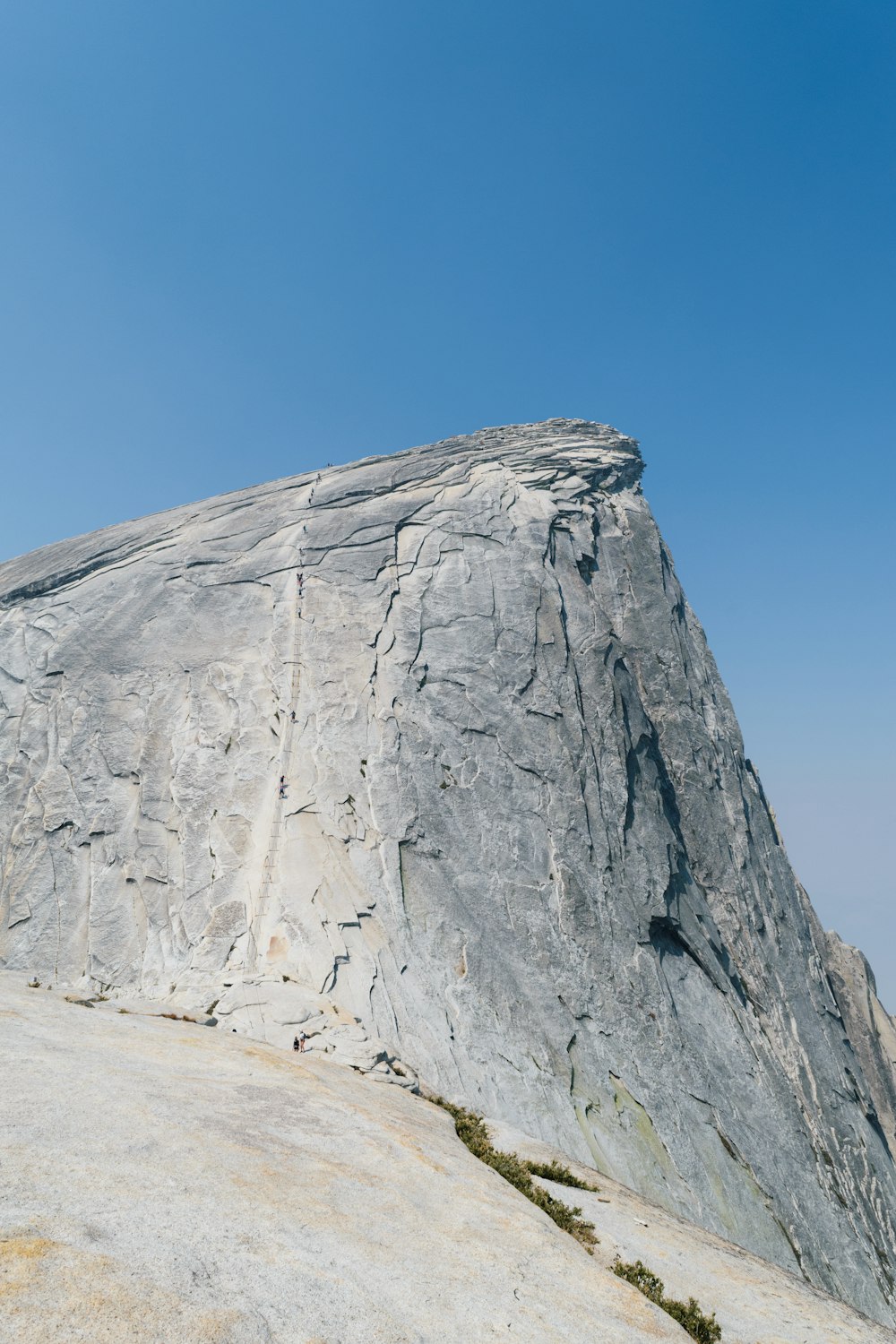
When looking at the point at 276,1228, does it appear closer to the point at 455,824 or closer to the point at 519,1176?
the point at 519,1176

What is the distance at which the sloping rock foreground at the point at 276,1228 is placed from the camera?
7738 millimetres

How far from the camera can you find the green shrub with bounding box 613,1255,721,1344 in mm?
11633

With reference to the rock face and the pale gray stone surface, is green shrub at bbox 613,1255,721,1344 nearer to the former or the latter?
the pale gray stone surface

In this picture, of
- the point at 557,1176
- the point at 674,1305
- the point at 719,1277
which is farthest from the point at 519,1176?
the point at 674,1305

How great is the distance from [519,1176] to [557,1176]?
163cm

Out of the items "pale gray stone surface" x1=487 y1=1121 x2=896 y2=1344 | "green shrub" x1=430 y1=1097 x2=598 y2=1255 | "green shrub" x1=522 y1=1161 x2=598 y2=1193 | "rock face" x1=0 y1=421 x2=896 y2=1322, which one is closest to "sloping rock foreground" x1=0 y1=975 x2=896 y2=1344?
"pale gray stone surface" x1=487 y1=1121 x2=896 y2=1344

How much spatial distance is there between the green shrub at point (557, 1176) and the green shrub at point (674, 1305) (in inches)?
135

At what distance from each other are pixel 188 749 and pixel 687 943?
63.4 ft

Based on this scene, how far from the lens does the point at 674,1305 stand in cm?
1203

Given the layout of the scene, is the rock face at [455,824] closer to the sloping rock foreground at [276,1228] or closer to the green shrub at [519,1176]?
the green shrub at [519,1176]

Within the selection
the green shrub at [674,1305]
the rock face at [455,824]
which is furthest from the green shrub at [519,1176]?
the rock face at [455,824]

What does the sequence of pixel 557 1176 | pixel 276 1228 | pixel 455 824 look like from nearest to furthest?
pixel 276 1228 < pixel 557 1176 < pixel 455 824

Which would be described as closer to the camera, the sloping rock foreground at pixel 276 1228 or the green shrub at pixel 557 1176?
the sloping rock foreground at pixel 276 1228

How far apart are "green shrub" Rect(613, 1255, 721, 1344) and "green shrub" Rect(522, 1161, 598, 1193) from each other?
3437 mm
